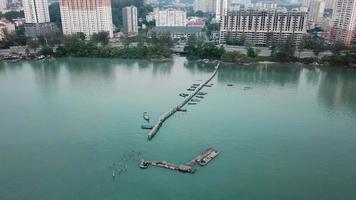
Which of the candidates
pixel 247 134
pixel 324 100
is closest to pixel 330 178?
pixel 247 134

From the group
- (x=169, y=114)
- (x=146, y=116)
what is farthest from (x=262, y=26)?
(x=146, y=116)

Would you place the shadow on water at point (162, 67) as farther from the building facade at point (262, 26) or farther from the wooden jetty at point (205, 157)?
the wooden jetty at point (205, 157)

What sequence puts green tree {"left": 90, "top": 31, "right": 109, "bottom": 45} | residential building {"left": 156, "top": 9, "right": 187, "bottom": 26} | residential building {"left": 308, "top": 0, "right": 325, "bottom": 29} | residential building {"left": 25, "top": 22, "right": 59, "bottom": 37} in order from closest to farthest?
green tree {"left": 90, "top": 31, "right": 109, "bottom": 45} → residential building {"left": 25, "top": 22, "right": 59, "bottom": 37} → residential building {"left": 156, "top": 9, "right": 187, "bottom": 26} → residential building {"left": 308, "top": 0, "right": 325, "bottom": 29}

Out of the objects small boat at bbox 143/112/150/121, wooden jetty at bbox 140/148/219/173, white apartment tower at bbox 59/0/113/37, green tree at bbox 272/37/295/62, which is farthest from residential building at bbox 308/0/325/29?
wooden jetty at bbox 140/148/219/173

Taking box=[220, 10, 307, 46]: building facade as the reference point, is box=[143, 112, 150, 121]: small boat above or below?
below

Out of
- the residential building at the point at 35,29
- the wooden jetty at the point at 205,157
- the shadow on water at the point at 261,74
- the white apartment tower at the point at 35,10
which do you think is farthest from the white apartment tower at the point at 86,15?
the wooden jetty at the point at 205,157

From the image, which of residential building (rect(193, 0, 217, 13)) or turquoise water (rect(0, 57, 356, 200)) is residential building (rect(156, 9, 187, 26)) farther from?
turquoise water (rect(0, 57, 356, 200))

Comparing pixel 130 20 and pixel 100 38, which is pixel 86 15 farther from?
pixel 130 20
